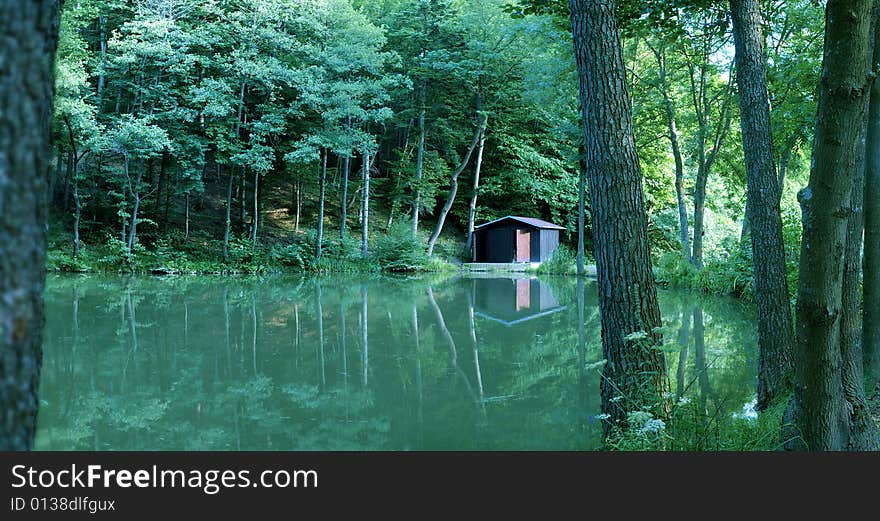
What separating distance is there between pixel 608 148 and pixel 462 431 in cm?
214

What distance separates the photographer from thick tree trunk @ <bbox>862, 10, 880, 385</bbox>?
3543 millimetres

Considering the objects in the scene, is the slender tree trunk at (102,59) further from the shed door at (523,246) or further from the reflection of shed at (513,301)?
the shed door at (523,246)

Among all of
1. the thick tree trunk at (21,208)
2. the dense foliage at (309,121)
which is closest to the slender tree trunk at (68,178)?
the dense foliage at (309,121)

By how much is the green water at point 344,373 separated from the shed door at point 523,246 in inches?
625

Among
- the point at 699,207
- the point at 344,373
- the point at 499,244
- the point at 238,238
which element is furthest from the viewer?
the point at 499,244

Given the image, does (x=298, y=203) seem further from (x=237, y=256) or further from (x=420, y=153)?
(x=420, y=153)

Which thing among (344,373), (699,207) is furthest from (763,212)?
(699,207)

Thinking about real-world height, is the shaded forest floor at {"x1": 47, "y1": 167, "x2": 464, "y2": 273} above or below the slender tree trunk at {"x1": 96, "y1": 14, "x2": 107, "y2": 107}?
below

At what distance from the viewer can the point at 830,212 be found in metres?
2.73

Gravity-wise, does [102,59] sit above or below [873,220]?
above

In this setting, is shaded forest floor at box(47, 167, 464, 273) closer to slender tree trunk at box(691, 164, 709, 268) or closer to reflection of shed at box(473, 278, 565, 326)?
reflection of shed at box(473, 278, 565, 326)

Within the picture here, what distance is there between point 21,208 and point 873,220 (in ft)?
13.0

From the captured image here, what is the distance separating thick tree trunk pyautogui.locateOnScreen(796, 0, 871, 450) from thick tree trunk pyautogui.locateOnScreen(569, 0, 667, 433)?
2.92ft

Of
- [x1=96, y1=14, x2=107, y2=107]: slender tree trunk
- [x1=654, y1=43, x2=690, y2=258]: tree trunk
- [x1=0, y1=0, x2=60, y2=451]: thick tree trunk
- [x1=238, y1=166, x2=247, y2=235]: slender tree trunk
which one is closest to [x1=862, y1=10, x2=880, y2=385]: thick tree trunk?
[x1=0, y1=0, x2=60, y2=451]: thick tree trunk
